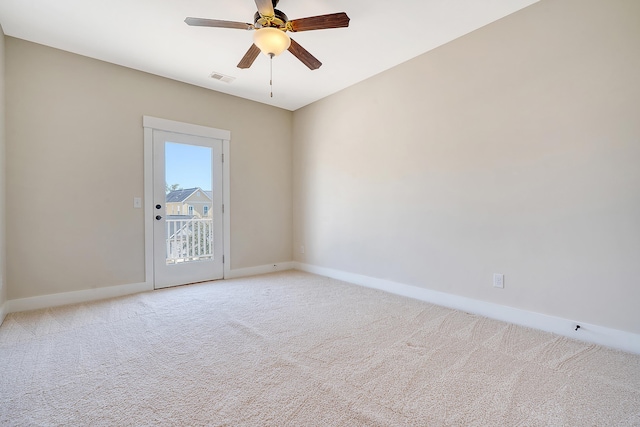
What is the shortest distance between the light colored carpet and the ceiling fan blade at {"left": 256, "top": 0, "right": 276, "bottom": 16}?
242 cm

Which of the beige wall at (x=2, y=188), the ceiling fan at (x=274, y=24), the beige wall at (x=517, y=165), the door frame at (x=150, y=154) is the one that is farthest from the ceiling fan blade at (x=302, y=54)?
the beige wall at (x=2, y=188)

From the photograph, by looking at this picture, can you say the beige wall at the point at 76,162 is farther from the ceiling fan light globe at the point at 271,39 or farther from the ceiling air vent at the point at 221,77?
the ceiling fan light globe at the point at 271,39

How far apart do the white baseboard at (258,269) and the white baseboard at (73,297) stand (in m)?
1.05

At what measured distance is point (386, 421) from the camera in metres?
1.38

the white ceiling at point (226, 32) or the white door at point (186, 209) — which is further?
the white door at point (186, 209)

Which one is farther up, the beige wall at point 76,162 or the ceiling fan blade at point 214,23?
the ceiling fan blade at point 214,23

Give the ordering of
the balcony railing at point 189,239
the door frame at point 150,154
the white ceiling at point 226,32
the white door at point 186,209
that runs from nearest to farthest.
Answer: the white ceiling at point 226,32
the door frame at point 150,154
the white door at point 186,209
the balcony railing at point 189,239

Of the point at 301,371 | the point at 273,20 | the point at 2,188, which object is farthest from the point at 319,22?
the point at 2,188

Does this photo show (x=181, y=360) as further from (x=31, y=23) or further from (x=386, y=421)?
(x=31, y=23)

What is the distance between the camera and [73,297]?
3.12m

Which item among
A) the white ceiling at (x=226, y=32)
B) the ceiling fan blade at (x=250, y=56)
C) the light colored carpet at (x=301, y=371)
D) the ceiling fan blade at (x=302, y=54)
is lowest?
the light colored carpet at (x=301, y=371)

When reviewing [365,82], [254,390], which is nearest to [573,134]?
[365,82]

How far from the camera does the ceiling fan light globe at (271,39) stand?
2160 mm

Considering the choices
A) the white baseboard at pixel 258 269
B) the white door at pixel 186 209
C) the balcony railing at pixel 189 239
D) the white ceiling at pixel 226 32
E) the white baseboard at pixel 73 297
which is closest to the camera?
the white ceiling at pixel 226 32
